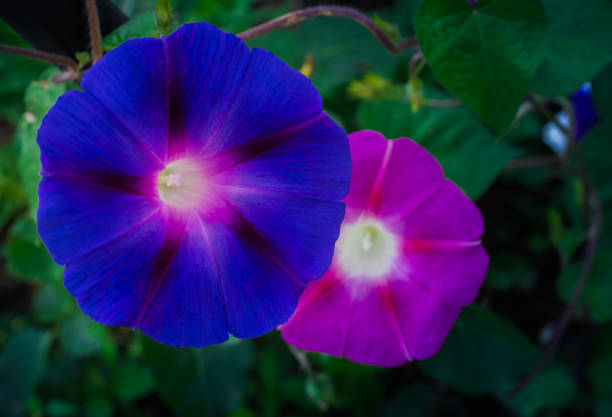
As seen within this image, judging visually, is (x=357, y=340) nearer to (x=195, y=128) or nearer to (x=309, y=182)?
(x=309, y=182)

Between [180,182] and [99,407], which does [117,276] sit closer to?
[180,182]

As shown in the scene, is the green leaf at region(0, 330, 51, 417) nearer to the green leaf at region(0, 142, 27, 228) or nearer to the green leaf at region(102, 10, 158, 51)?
the green leaf at region(0, 142, 27, 228)

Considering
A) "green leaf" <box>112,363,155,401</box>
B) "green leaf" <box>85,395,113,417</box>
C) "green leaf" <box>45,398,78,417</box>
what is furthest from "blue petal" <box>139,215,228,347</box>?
"green leaf" <box>45,398,78,417</box>

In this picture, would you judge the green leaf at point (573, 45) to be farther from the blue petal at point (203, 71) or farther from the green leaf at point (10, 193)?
the green leaf at point (10, 193)

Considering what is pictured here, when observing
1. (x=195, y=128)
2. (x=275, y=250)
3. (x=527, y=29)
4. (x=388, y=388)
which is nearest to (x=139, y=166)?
(x=195, y=128)

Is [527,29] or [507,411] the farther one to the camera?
[507,411]

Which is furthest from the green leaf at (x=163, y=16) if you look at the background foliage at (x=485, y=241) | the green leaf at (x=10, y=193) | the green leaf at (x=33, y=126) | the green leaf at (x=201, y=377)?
the green leaf at (x=10, y=193)
